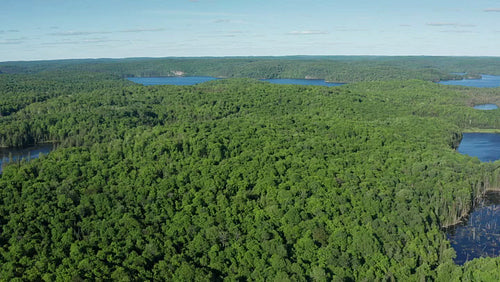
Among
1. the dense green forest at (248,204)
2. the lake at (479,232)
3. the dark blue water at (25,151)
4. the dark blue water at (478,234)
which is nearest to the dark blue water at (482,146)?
the dense green forest at (248,204)

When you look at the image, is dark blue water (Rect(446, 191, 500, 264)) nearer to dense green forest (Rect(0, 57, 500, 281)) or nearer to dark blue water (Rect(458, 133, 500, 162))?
dense green forest (Rect(0, 57, 500, 281))

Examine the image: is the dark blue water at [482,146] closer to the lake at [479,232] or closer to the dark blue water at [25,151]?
the lake at [479,232]

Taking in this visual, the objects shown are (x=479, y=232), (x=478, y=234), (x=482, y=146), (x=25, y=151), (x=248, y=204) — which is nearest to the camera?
(x=248, y=204)

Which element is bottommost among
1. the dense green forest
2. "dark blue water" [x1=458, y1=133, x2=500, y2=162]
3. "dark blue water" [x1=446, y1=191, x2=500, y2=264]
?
"dark blue water" [x1=446, y1=191, x2=500, y2=264]

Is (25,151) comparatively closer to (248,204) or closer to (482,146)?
(248,204)

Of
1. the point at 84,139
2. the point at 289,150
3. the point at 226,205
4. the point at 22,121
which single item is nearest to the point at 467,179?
the point at 289,150

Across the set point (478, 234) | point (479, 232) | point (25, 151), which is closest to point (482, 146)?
point (479, 232)

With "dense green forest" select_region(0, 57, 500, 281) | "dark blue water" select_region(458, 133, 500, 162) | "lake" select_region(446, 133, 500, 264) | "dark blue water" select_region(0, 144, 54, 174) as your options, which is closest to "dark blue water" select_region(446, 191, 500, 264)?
"lake" select_region(446, 133, 500, 264)
